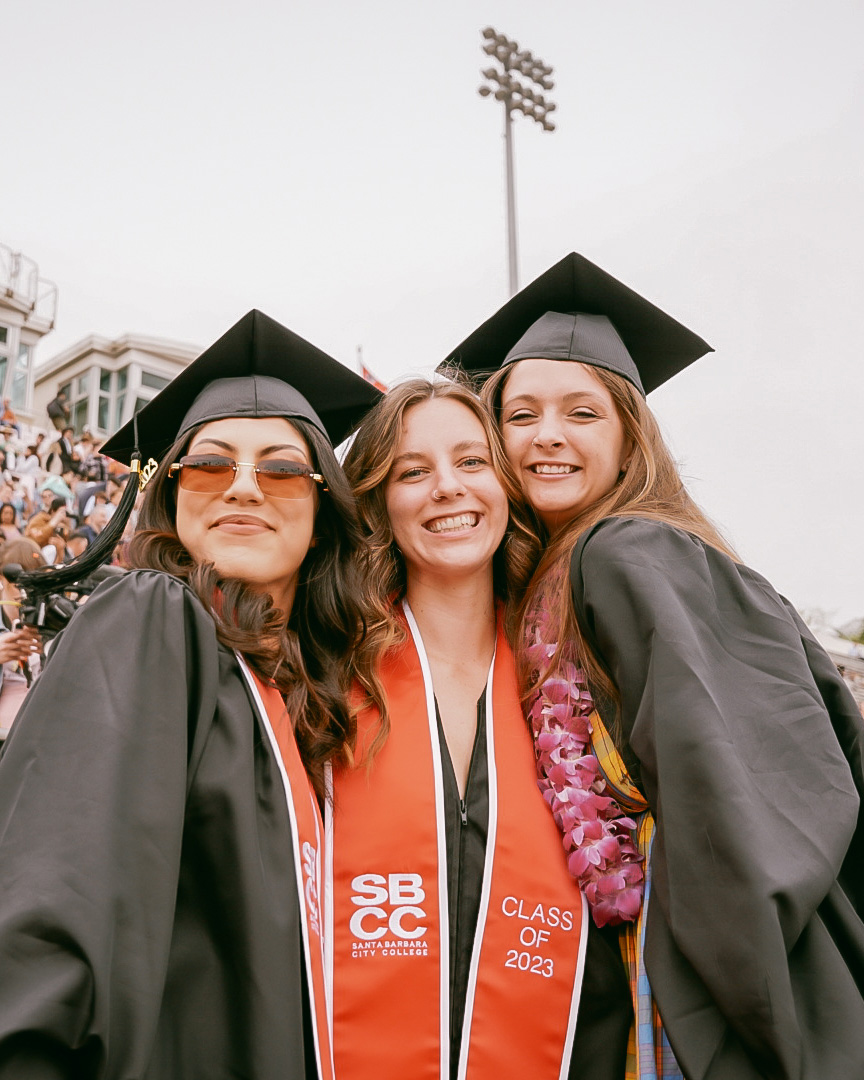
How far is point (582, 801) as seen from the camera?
2.47 meters

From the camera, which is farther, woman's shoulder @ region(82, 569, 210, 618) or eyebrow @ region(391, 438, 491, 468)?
eyebrow @ region(391, 438, 491, 468)

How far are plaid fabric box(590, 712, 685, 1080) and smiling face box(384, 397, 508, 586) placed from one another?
698mm

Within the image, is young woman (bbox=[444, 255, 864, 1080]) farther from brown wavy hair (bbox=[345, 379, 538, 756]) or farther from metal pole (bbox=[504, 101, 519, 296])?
metal pole (bbox=[504, 101, 519, 296])

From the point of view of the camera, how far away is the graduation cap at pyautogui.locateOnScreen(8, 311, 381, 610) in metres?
2.84

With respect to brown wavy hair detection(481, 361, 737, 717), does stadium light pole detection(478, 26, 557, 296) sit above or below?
above

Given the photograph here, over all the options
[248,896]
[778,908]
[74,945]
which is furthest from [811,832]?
[74,945]

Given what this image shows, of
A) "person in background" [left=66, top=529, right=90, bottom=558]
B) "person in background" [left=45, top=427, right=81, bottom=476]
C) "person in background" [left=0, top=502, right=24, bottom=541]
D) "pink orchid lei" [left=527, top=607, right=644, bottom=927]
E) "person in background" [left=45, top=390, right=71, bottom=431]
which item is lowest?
"pink orchid lei" [left=527, top=607, right=644, bottom=927]

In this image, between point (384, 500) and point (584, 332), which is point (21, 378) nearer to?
point (384, 500)

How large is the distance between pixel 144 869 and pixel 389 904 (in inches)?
33.4

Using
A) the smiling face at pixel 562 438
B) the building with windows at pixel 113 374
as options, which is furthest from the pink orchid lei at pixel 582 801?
the building with windows at pixel 113 374

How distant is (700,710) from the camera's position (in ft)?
6.63

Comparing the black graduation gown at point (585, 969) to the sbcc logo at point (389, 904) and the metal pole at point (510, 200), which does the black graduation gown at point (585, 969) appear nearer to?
the sbcc logo at point (389, 904)

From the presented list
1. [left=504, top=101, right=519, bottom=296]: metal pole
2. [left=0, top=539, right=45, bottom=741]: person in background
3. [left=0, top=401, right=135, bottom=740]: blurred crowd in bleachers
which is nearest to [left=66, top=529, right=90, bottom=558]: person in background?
[left=0, top=401, right=135, bottom=740]: blurred crowd in bleachers

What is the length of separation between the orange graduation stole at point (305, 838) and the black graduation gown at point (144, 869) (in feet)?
0.09
